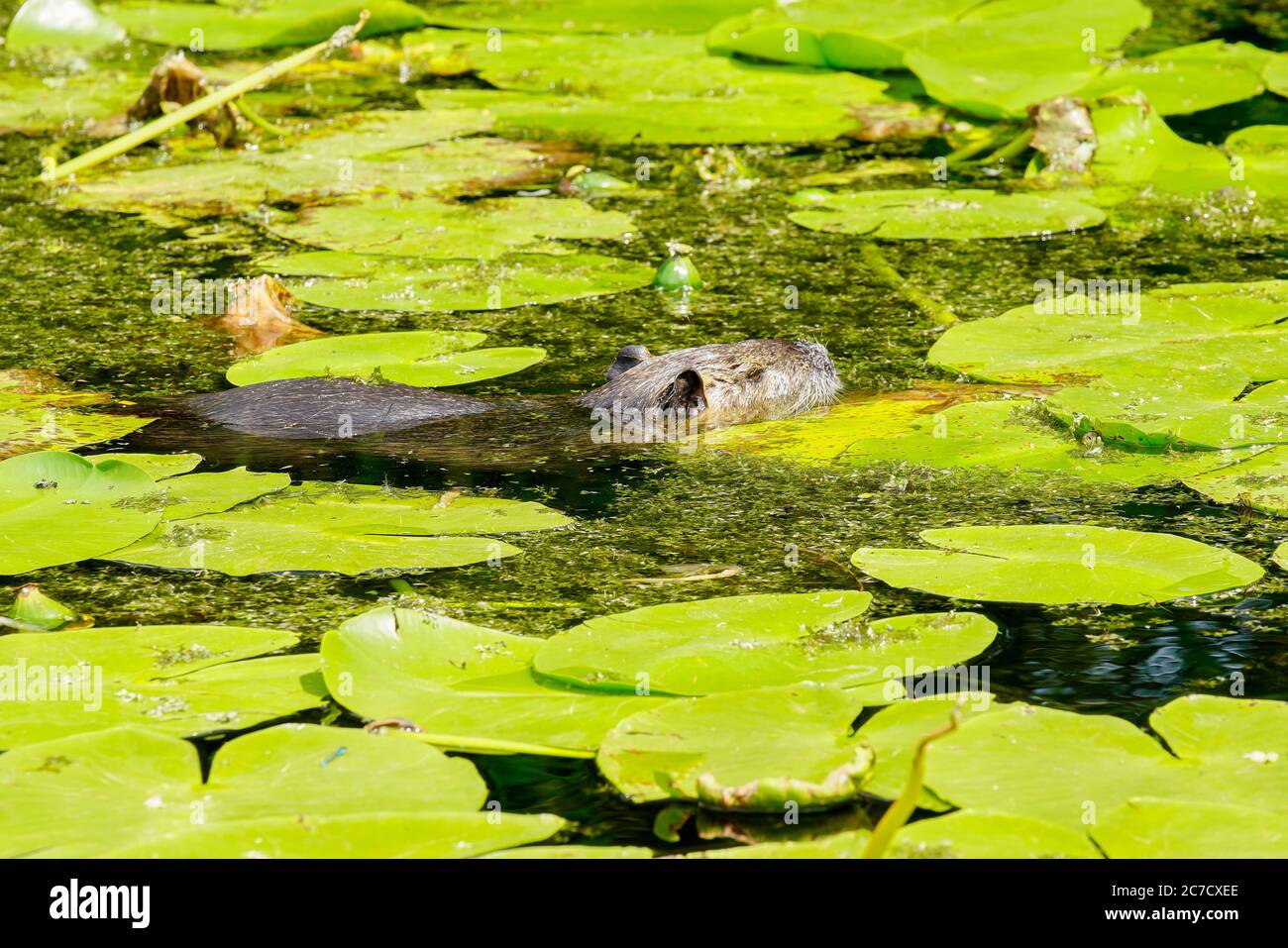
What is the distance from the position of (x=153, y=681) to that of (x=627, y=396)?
1956mm

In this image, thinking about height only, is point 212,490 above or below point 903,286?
below

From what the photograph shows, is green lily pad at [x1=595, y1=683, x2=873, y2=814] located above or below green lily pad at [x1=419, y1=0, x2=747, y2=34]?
below

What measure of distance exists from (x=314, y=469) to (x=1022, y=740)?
7.33 feet

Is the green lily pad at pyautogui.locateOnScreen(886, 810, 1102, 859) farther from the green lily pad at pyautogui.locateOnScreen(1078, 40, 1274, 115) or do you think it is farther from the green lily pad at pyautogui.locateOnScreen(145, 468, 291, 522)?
the green lily pad at pyautogui.locateOnScreen(1078, 40, 1274, 115)

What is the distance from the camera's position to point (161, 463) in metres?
3.97

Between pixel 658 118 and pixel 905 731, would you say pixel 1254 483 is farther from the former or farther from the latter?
pixel 658 118

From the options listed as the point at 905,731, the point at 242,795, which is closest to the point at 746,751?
the point at 905,731

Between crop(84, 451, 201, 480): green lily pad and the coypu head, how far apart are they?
1122mm

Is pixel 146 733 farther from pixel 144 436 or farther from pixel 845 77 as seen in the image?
pixel 845 77

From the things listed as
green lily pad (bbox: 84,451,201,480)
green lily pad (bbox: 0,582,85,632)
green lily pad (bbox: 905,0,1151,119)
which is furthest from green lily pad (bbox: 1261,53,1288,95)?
green lily pad (bbox: 0,582,85,632)

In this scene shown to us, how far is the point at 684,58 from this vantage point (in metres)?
8.05

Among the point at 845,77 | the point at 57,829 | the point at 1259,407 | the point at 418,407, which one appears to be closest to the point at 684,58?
the point at 845,77

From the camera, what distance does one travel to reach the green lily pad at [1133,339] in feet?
14.1

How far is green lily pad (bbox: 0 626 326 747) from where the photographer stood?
2.64 m
